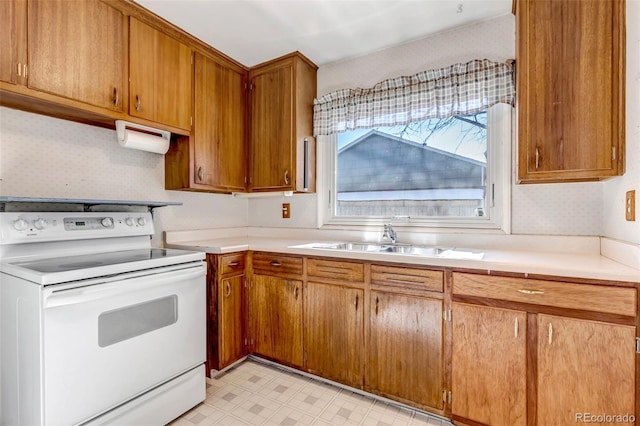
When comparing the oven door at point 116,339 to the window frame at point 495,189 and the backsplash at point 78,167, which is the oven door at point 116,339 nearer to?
the backsplash at point 78,167

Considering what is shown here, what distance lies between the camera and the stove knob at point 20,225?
1476 mm

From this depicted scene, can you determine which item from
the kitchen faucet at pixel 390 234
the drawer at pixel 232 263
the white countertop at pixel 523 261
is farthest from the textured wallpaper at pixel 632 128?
the drawer at pixel 232 263

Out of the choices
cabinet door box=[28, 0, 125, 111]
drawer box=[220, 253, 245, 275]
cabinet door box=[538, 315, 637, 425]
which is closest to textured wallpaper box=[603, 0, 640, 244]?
cabinet door box=[538, 315, 637, 425]

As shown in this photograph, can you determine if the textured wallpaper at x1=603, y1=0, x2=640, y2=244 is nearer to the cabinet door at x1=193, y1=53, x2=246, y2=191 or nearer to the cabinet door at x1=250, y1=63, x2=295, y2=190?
the cabinet door at x1=250, y1=63, x2=295, y2=190

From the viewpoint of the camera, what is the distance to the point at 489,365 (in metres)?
1.48

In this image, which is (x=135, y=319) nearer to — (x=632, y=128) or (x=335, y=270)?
(x=335, y=270)

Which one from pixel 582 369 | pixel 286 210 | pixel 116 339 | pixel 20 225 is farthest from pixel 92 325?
pixel 582 369

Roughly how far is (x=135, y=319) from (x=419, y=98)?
213cm

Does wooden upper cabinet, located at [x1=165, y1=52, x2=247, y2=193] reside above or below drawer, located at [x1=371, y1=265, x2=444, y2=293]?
above

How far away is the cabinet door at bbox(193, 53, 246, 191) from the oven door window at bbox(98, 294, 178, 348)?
96 cm

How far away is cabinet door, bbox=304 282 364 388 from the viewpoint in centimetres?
185

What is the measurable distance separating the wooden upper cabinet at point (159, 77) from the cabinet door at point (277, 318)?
1.26 metres

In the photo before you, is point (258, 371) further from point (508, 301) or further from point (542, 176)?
point (542, 176)

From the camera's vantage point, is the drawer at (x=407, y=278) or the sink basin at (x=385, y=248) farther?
the sink basin at (x=385, y=248)
